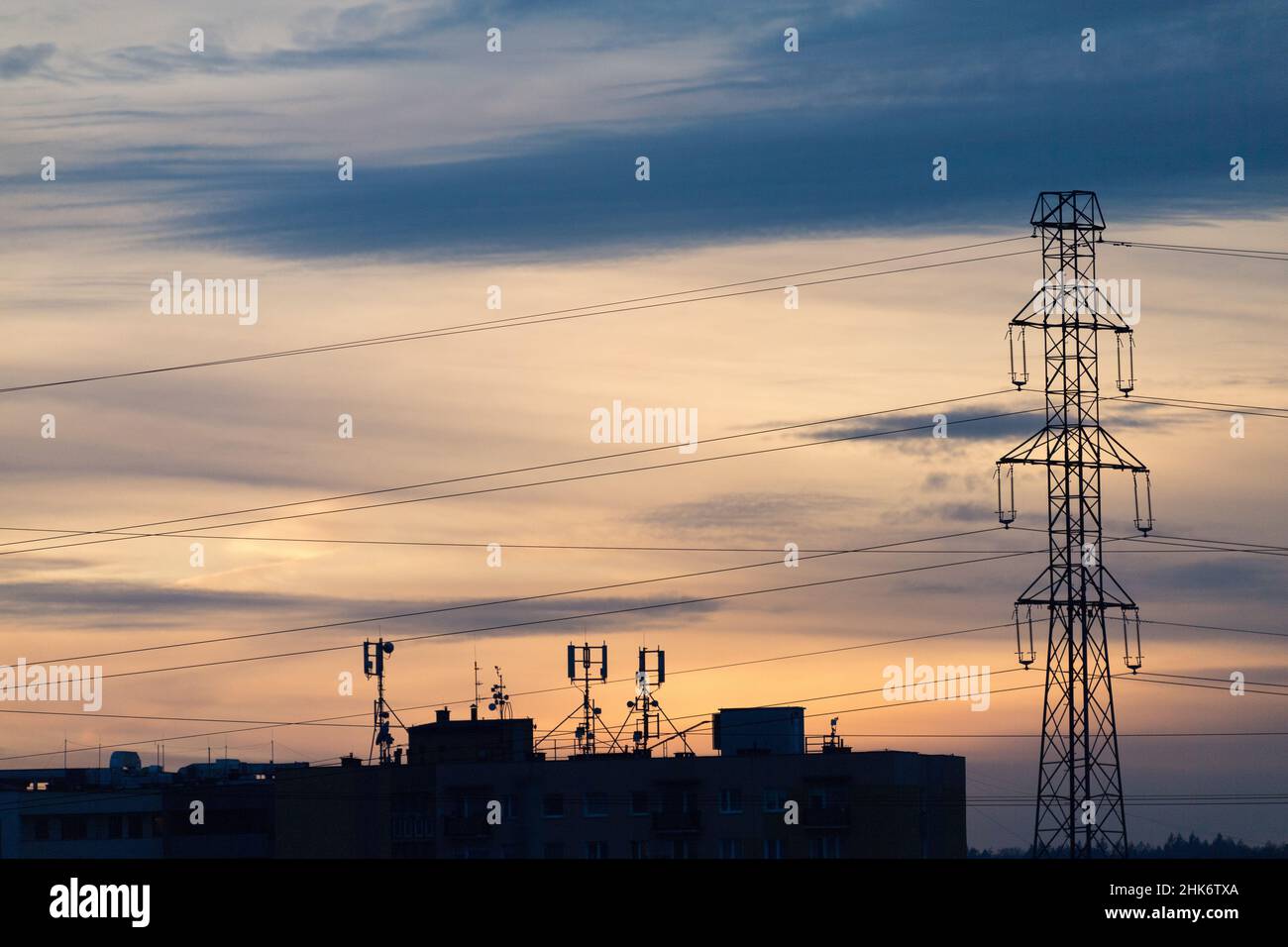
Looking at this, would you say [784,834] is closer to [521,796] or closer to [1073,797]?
[521,796]

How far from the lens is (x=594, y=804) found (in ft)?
423

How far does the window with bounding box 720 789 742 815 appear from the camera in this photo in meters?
125

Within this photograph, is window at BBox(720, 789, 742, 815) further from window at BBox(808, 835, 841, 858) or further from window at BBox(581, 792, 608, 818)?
window at BBox(581, 792, 608, 818)

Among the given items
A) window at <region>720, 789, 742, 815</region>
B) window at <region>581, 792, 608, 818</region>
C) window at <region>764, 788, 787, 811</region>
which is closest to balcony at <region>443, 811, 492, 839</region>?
window at <region>581, 792, 608, 818</region>

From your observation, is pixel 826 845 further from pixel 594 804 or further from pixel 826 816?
pixel 594 804

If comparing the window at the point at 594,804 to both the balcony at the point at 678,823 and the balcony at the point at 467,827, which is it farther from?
the balcony at the point at 467,827

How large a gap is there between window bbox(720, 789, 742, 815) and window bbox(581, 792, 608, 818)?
9050 mm

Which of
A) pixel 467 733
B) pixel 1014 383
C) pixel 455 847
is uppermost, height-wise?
pixel 1014 383
